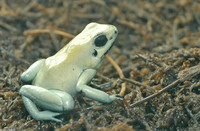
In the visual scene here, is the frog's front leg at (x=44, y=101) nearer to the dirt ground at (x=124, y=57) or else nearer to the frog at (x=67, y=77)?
the frog at (x=67, y=77)

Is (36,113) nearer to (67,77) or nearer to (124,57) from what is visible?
(67,77)

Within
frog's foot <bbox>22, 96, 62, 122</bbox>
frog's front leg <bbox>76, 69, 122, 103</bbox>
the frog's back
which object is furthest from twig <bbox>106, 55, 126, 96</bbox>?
frog's foot <bbox>22, 96, 62, 122</bbox>

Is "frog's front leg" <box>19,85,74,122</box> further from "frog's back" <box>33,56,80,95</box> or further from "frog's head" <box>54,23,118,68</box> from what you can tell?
"frog's head" <box>54,23,118,68</box>

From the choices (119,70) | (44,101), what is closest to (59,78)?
(44,101)

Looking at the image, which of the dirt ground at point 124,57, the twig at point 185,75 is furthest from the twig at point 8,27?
the twig at point 185,75

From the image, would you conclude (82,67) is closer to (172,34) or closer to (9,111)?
(9,111)

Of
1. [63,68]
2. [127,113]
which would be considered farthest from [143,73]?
[63,68]
